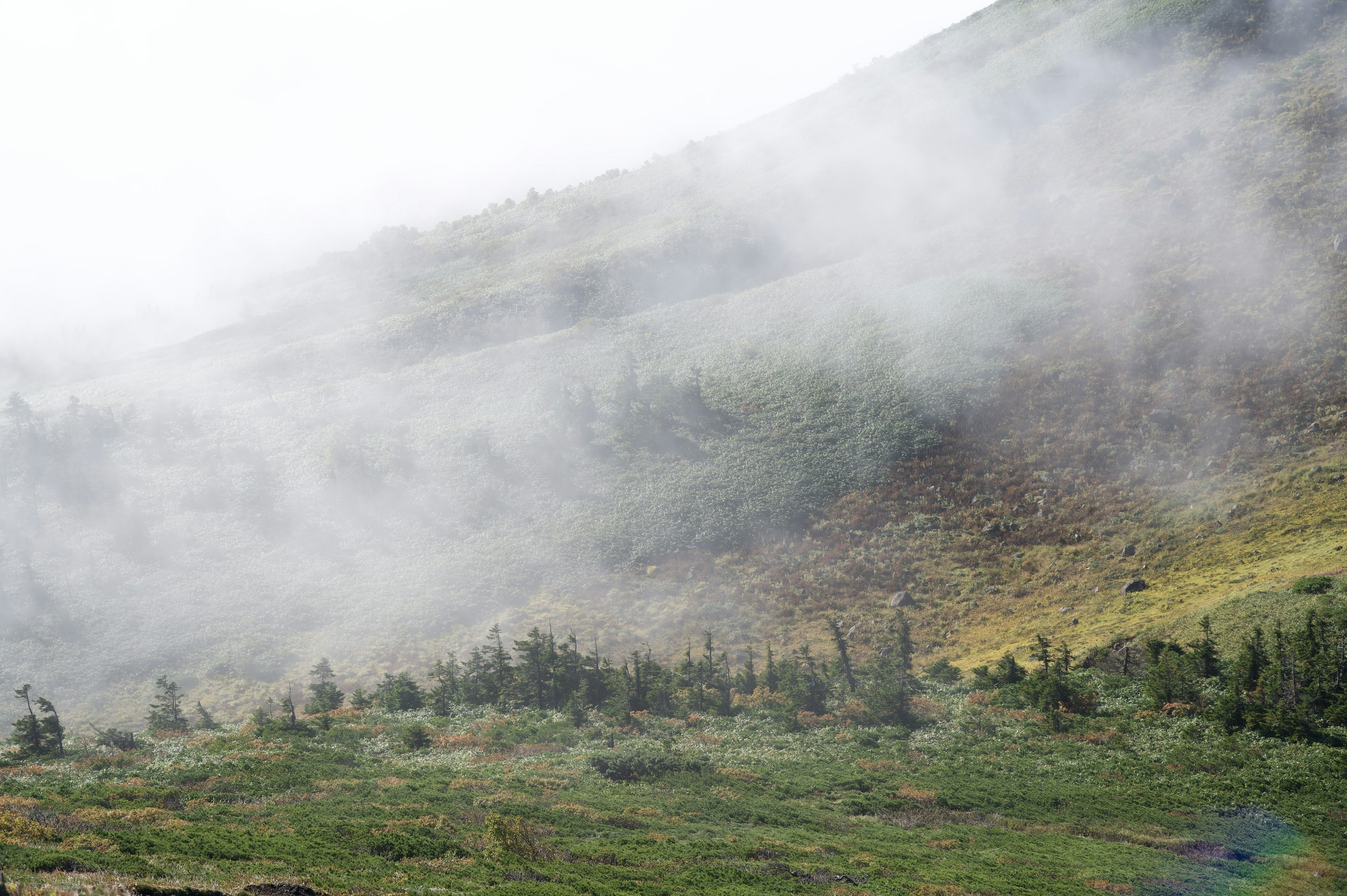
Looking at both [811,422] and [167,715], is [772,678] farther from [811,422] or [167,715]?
[167,715]

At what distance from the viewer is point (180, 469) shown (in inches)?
2965

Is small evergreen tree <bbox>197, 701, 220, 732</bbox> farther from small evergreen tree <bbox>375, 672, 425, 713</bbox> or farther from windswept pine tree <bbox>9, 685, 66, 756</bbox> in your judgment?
small evergreen tree <bbox>375, 672, 425, 713</bbox>

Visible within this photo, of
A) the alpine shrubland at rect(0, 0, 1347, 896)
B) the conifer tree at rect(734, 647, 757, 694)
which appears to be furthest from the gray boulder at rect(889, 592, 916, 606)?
the conifer tree at rect(734, 647, 757, 694)

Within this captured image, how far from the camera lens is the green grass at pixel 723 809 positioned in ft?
55.4

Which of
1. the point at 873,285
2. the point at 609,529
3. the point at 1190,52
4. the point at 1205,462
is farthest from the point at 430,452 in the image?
the point at 1190,52

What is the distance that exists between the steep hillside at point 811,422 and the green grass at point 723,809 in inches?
466

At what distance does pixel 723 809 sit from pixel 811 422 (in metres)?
48.4

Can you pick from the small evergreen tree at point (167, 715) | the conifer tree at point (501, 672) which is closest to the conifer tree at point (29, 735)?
the small evergreen tree at point (167, 715)

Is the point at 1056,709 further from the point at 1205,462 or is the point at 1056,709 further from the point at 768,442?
the point at 768,442

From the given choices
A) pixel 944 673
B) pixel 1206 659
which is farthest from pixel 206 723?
pixel 1206 659

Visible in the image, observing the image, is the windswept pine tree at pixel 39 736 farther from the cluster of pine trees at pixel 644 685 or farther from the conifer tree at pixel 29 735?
the cluster of pine trees at pixel 644 685

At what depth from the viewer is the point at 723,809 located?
2519cm

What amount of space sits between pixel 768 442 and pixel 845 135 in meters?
91.1

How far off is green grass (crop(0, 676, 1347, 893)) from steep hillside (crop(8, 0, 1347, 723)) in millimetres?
11846
